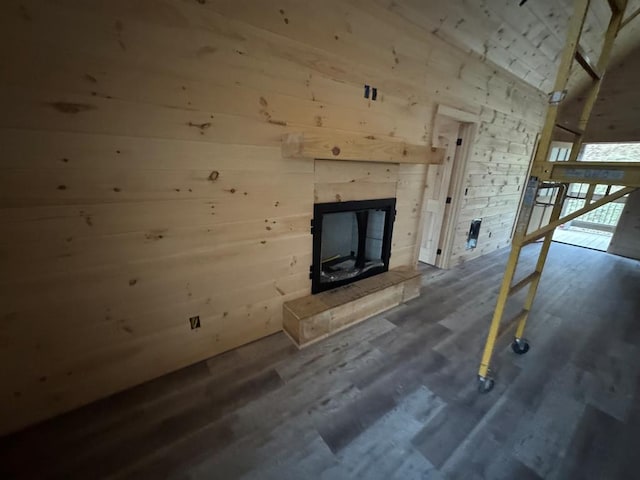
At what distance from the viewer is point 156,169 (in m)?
1.41

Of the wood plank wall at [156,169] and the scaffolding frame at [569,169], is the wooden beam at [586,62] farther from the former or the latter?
the wood plank wall at [156,169]

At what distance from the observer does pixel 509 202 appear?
4.46m

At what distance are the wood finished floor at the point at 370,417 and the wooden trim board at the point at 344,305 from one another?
0.11m

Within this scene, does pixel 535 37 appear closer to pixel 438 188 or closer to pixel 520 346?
pixel 438 188

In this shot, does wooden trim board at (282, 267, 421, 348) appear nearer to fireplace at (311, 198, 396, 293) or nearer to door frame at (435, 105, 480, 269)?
fireplace at (311, 198, 396, 293)

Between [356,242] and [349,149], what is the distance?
1242 millimetres

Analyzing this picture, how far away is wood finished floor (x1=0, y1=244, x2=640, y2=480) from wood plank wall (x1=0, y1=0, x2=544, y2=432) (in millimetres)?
256

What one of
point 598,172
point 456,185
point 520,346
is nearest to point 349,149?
point 598,172


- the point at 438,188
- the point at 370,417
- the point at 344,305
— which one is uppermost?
the point at 438,188

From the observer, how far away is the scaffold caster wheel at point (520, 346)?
81.9 inches

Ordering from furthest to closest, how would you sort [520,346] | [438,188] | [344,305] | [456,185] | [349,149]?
[438,188]
[456,185]
[344,305]
[520,346]
[349,149]

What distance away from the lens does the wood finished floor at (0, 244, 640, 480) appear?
1238 mm

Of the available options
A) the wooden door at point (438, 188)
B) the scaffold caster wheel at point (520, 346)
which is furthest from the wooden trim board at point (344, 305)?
the wooden door at point (438, 188)

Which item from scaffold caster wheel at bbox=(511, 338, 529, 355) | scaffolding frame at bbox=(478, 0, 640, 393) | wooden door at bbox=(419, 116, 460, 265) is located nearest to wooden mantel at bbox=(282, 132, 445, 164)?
scaffolding frame at bbox=(478, 0, 640, 393)
